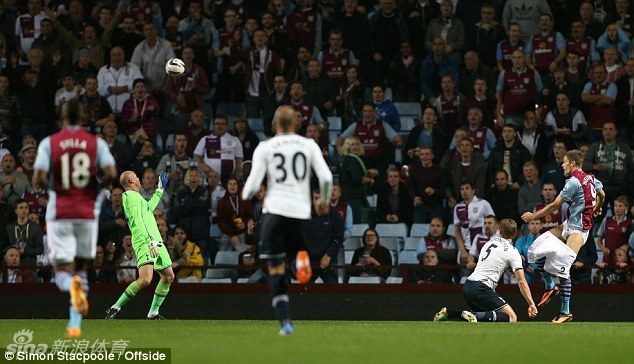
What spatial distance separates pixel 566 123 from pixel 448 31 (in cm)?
349

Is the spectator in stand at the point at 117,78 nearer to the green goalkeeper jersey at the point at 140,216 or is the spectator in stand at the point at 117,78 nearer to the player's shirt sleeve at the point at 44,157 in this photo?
the green goalkeeper jersey at the point at 140,216

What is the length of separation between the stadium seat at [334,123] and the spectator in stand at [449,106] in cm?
218

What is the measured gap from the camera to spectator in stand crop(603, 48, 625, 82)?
22.8 meters

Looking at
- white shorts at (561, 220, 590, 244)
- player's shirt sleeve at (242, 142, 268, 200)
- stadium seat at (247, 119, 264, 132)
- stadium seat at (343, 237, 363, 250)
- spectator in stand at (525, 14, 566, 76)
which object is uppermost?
spectator in stand at (525, 14, 566, 76)

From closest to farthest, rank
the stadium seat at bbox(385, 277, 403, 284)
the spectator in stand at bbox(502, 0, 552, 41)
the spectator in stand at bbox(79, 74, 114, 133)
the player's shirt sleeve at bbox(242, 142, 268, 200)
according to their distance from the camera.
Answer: the player's shirt sleeve at bbox(242, 142, 268, 200) < the stadium seat at bbox(385, 277, 403, 284) < the spectator in stand at bbox(79, 74, 114, 133) < the spectator in stand at bbox(502, 0, 552, 41)

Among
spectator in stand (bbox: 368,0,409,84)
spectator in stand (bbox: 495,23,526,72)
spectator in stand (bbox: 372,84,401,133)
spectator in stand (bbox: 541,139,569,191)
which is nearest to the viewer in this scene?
spectator in stand (bbox: 541,139,569,191)

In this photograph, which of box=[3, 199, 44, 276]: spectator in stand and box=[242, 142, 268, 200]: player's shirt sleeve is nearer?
box=[242, 142, 268, 200]: player's shirt sleeve

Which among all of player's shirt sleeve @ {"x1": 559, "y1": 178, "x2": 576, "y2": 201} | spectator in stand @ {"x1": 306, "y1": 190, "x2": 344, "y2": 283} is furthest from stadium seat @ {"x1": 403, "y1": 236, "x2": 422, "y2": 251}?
player's shirt sleeve @ {"x1": 559, "y1": 178, "x2": 576, "y2": 201}

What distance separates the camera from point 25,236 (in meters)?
21.2

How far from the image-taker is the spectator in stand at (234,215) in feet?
70.8

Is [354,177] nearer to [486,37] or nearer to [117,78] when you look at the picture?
[486,37]

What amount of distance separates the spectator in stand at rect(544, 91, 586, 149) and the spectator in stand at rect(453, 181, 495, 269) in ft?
7.44

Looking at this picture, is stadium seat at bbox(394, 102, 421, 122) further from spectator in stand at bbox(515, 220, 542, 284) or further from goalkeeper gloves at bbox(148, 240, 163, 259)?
goalkeeper gloves at bbox(148, 240, 163, 259)

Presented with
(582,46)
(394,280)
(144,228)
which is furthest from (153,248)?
(582,46)
